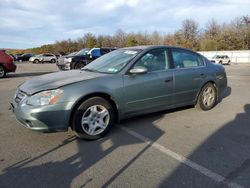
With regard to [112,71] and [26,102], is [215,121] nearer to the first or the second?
[112,71]

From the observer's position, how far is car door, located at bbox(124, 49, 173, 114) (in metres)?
4.97

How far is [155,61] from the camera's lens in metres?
5.50

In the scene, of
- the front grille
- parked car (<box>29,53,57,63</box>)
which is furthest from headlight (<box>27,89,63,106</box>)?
parked car (<box>29,53,57,63</box>)

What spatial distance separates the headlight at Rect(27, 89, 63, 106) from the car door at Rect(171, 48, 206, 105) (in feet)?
8.27

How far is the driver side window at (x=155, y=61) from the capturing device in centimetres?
529

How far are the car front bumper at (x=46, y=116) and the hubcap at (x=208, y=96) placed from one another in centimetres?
347

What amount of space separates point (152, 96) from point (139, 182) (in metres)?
2.37

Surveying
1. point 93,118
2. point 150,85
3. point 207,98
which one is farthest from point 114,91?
point 207,98

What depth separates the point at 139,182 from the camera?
3.14 metres

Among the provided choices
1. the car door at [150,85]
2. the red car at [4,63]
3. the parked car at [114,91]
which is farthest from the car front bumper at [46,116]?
the red car at [4,63]

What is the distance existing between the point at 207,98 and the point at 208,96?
0.06 metres

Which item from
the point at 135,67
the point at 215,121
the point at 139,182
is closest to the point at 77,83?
the point at 135,67

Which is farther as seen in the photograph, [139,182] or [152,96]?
[152,96]

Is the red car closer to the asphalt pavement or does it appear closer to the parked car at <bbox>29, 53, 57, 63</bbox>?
the asphalt pavement
